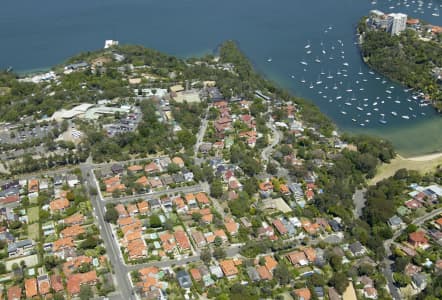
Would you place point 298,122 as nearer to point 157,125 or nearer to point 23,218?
point 157,125

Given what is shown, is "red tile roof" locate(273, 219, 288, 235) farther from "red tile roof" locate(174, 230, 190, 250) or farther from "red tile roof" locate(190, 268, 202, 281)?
"red tile roof" locate(190, 268, 202, 281)

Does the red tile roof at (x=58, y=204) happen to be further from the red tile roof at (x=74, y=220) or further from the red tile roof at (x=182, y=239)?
the red tile roof at (x=182, y=239)

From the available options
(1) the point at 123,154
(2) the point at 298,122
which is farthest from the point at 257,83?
(1) the point at 123,154

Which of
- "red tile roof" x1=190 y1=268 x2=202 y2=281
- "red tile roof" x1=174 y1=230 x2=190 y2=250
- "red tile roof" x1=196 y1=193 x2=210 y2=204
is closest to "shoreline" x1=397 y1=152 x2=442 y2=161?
"red tile roof" x1=196 y1=193 x2=210 y2=204

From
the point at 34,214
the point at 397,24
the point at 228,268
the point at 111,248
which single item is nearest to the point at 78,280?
the point at 111,248

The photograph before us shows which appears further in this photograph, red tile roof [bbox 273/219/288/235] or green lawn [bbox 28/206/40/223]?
green lawn [bbox 28/206/40/223]

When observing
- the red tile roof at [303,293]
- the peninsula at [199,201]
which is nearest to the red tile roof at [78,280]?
the peninsula at [199,201]

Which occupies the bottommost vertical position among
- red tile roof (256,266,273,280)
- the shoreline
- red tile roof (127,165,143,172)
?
red tile roof (256,266,273,280)
